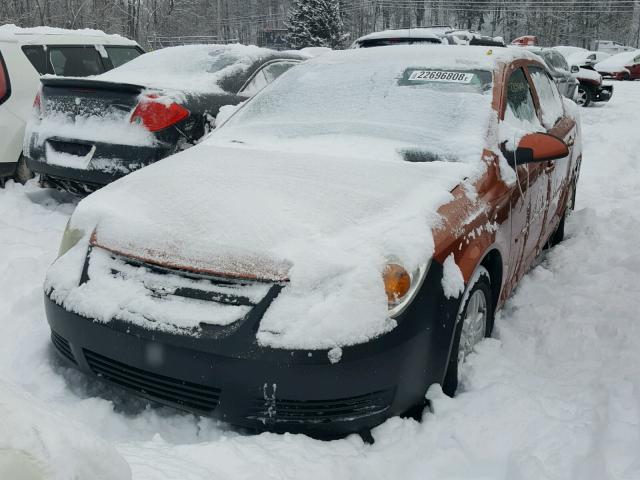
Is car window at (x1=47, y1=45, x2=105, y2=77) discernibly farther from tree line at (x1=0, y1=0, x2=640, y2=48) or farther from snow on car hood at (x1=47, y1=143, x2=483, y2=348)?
tree line at (x1=0, y1=0, x2=640, y2=48)

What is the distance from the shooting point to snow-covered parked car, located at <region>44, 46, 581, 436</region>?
2.17m

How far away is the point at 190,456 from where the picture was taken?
80.4 inches

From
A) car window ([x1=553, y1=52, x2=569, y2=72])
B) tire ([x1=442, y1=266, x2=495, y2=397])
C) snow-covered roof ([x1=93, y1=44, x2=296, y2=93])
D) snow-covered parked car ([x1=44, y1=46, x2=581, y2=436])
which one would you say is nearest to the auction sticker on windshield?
snow-covered parked car ([x1=44, y1=46, x2=581, y2=436])

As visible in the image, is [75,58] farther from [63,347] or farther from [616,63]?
[616,63]

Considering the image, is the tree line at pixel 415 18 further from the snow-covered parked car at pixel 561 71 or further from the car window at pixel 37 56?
the car window at pixel 37 56

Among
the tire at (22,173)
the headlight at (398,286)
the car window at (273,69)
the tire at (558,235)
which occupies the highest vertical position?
the car window at (273,69)

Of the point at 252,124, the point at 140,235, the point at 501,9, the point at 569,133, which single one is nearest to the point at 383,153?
the point at 252,124

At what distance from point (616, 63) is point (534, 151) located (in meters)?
27.9

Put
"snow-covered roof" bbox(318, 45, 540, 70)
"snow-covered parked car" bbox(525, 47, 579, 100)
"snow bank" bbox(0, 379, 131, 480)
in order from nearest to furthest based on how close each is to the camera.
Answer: "snow bank" bbox(0, 379, 131, 480)
"snow-covered roof" bbox(318, 45, 540, 70)
"snow-covered parked car" bbox(525, 47, 579, 100)

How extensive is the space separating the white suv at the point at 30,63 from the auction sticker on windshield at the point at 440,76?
3826 millimetres

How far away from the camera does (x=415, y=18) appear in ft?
265

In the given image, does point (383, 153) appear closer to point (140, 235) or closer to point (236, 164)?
point (236, 164)

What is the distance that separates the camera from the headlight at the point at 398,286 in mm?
2215

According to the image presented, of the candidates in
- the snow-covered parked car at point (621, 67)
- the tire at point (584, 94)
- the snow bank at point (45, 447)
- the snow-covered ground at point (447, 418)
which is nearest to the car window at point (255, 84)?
the snow-covered ground at point (447, 418)
